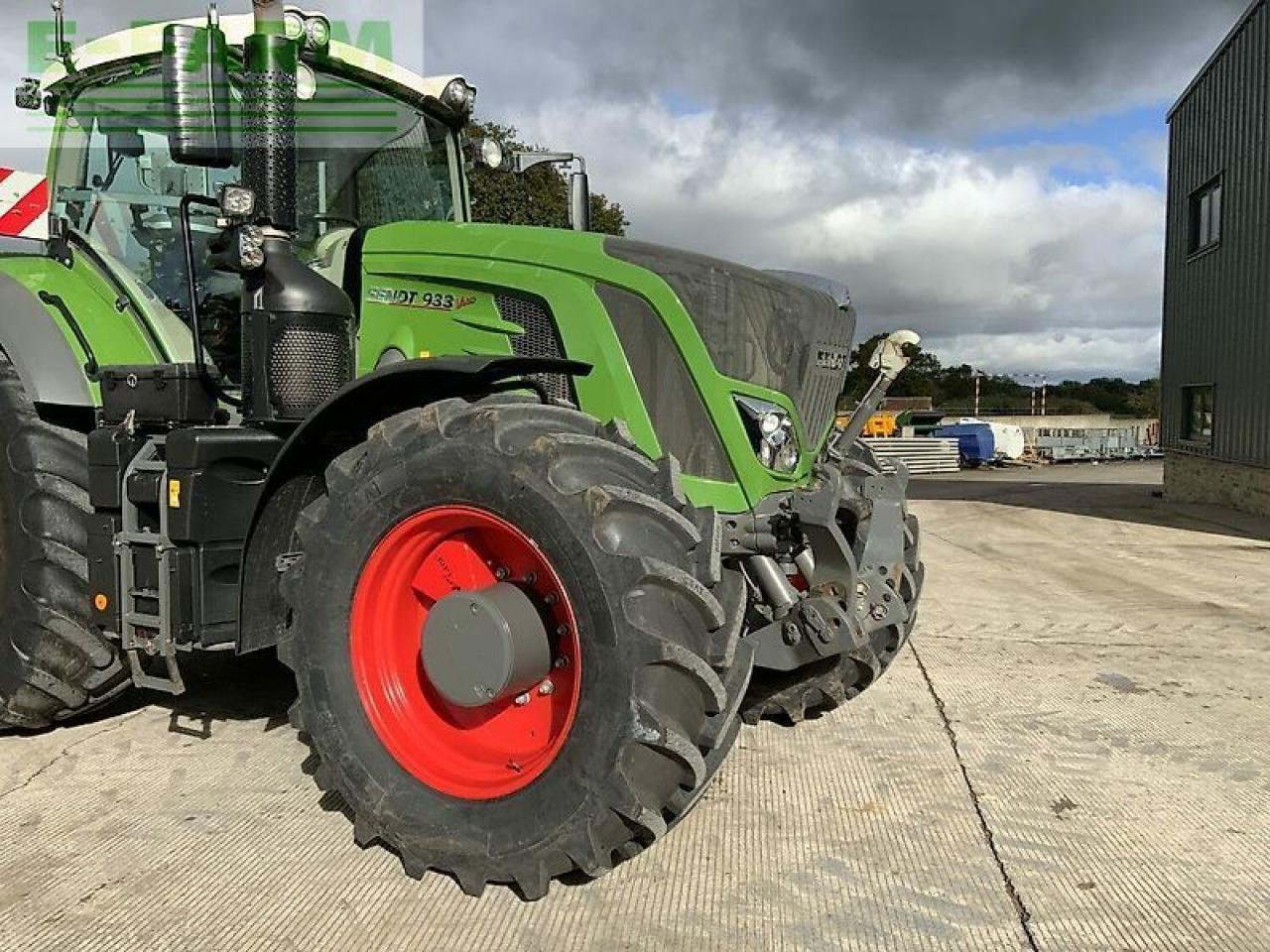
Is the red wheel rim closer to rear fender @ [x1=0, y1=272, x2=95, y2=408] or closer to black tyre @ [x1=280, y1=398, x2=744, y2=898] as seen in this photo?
black tyre @ [x1=280, y1=398, x2=744, y2=898]

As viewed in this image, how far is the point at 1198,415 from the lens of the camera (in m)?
16.3

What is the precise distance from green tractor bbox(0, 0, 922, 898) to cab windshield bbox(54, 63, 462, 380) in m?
0.02

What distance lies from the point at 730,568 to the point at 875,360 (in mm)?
1145

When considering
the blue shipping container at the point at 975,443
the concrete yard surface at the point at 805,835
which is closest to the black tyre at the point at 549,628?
the concrete yard surface at the point at 805,835

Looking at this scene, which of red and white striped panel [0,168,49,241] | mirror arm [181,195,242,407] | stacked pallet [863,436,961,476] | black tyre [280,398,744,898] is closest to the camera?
black tyre [280,398,744,898]

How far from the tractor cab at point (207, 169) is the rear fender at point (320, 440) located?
2.34 ft

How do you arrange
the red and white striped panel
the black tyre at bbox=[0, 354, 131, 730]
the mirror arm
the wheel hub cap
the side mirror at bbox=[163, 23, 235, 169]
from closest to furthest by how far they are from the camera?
1. the wheel hub cap
2. the side mirror at bbox=[163, 23, 235, 169]
3. the mirror arm
4. the black tyre at bbox=[0, 354, 131, 730]
5. the red and white striped panel

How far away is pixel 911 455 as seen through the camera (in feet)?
82.4

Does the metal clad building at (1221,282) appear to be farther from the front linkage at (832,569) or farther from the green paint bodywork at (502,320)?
the green paint bodywork at (502,320)

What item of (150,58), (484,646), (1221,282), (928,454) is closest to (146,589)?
(484,646)

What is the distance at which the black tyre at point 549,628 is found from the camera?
8.57ft

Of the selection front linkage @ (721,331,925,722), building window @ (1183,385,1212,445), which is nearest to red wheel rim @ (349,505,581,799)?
front linkage @ (721,331,925,722)

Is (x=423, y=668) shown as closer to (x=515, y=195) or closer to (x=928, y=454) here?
(x=515, y=195)

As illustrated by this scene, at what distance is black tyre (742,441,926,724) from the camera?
4.06 metres
